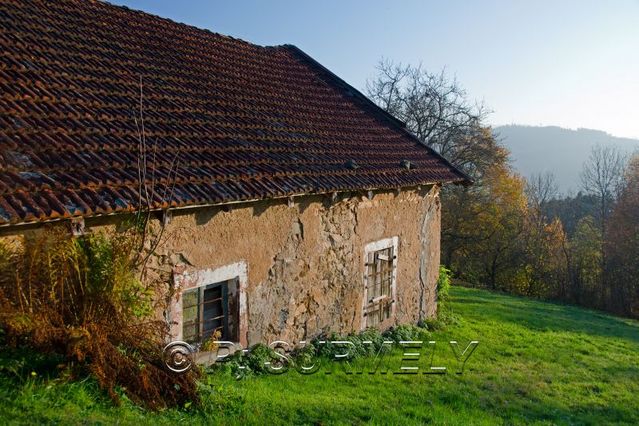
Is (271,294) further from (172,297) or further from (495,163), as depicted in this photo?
(495,163)

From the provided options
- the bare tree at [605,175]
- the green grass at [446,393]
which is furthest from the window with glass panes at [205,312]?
the bare tree at [605,175]

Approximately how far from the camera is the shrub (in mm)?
3986

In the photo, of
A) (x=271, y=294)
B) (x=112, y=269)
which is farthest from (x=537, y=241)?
(x=112, y=269)

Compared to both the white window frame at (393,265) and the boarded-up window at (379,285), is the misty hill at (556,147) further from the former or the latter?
the boarded-up window at (379,285)

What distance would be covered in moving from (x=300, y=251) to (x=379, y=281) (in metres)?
2.33

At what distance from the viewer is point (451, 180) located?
10258mm

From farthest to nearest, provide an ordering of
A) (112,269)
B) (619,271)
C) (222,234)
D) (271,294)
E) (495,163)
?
(495,163) < (619,271) < (271,294) < (222,234) < (112,269)

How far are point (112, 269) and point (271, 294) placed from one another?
268 cm

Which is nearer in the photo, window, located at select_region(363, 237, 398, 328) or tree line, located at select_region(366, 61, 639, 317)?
window, located at select_region(363, 237, 398, 328)

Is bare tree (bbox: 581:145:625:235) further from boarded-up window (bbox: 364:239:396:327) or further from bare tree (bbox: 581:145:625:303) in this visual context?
boarded-up window (bbox: 364:239:396:327)

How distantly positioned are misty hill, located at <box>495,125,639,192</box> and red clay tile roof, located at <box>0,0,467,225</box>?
351ft

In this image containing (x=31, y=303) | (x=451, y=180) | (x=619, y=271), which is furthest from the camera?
(x=619, y=271)

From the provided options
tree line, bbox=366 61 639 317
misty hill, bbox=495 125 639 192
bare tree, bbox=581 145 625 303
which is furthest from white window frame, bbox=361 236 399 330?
misty hill, bbox=495 125 639 192

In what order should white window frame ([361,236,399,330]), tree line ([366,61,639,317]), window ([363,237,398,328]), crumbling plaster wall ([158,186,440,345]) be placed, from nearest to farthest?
1. crumbling plaster wall ([158,186,440,345])
2. white window frame ([361,236,399,330])
3. window ([363,237,398,328])
4. tree line ([366,61,639,317])
